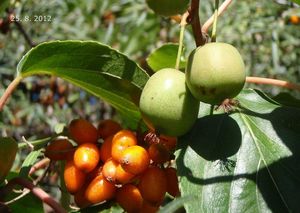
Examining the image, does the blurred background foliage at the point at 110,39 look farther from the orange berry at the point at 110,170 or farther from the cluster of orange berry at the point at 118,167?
the orange berry at the point at 110,170

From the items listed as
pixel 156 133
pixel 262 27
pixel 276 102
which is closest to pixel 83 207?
pixel 156 133

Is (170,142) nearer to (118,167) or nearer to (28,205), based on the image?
(118,167)

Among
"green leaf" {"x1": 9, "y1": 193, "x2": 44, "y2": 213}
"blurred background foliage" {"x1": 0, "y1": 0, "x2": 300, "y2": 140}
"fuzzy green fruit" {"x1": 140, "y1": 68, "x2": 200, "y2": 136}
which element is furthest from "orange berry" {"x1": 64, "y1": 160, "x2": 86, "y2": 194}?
"blurred background foliage" {"x1": 0, "y1": 0, "x2": 300, "y2": 140}

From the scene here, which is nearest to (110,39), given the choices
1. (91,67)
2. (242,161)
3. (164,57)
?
(164,57)

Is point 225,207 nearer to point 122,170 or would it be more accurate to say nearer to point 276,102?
point 122,170

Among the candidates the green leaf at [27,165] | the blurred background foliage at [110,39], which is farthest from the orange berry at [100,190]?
the blurred background foliage at [110,39]

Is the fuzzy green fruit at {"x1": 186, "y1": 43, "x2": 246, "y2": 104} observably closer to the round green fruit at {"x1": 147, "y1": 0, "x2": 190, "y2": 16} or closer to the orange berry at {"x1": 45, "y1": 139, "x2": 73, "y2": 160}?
the round green fruit at {"x1": 147, "y1": 0, "x2": 190, "y2": 16}
